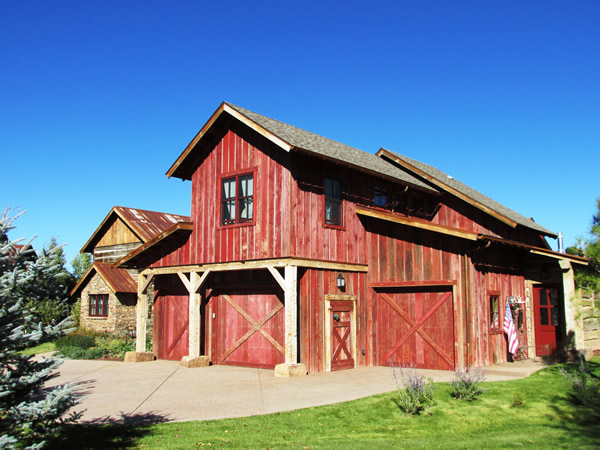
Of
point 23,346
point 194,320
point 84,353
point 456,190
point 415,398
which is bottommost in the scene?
point 84,353

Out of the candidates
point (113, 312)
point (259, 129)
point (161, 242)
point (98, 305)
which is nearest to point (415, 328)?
point (259, 129)

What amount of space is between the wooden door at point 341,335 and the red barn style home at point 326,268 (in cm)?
6

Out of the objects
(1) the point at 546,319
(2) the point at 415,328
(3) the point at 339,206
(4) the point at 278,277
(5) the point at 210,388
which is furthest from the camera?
(1) the point at 546,319

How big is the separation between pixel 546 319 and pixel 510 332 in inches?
113

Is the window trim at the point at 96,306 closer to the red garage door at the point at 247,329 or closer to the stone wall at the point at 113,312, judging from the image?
the stone wall at the point at 113,312

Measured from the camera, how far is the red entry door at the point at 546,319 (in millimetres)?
18250

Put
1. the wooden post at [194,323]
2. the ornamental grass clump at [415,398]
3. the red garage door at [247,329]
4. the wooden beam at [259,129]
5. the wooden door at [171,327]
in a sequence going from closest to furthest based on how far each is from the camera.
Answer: the ornamental grass clump at [415,398]
the wooden beam at [259,129]
the red garage door at [247,329]
the wooden post at [194,323]
the wooden door at [171,327]

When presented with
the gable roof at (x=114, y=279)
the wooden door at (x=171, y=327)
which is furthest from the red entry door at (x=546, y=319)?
the gable roof at (x=114, y=279)

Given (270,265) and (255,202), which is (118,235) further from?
(270,265)

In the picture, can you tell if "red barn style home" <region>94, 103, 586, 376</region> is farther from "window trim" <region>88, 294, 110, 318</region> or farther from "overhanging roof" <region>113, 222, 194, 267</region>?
"window trim" <region>88, 294, 110, 318</region>

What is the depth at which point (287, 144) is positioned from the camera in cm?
1484

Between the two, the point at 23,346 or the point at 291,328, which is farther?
the point at 291,328

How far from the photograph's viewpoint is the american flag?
647 inches

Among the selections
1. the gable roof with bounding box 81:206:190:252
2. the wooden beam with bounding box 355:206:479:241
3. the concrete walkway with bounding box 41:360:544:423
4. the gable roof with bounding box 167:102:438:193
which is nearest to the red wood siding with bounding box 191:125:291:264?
the gable roof with bounding box 167:102:438:193
